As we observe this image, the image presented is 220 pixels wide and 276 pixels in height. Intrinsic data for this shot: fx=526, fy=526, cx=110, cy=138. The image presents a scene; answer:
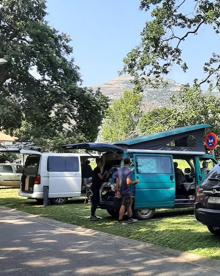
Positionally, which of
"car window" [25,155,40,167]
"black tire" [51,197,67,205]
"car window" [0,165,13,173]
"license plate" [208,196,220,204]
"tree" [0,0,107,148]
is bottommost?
"black tire" [51,197,67,205]

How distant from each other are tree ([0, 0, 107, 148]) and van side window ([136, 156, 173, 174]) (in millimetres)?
14035

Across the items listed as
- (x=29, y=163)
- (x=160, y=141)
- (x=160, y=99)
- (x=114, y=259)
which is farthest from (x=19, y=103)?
(x=160, y=99)

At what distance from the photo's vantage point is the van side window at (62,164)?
19469 millimetres

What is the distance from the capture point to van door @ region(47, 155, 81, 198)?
19.4 m

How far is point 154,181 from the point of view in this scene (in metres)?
14.3

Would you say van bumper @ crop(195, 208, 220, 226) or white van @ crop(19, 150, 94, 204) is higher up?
white van @ crop(19, 150, 94, 204)

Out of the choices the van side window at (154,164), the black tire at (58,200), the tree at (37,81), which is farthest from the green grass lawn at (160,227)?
the tree at (37,81)

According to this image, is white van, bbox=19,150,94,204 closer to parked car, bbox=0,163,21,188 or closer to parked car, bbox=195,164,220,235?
parked car, bbox=195,164,220,235

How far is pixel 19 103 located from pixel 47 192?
10.4m

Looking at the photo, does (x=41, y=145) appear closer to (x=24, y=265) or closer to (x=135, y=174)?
(x=135, y=174)

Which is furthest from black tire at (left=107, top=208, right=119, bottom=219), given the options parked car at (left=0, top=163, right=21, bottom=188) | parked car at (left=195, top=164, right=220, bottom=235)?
parked car at (left=0, top=163, right=21, bottom=188)

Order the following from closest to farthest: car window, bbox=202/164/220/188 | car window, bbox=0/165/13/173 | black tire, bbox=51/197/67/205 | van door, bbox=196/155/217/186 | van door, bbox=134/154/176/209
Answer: car window, bbox=202/164/220/188
van door, bbox=134/154/176/209
van door, bbox=196/155/217/186
black tire, bbox=51/197/67/205
car window, bbox=0/165/13/173

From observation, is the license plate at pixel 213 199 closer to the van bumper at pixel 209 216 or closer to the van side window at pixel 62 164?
the van bumper at pixel 209 216

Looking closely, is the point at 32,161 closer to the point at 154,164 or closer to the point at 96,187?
the point at 96,187
